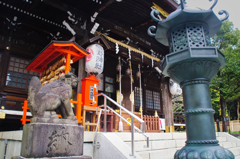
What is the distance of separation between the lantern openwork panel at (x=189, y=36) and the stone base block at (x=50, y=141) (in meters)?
2.18

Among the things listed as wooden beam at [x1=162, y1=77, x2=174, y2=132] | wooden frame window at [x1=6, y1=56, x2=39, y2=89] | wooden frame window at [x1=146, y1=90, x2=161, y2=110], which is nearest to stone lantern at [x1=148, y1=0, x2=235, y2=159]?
wooden frame window at [x1=6, y1=56, x2=39, y2=89]

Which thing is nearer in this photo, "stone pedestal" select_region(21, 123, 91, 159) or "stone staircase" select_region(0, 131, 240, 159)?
"stone pedestal" select_region(21, 123, 91, 159)

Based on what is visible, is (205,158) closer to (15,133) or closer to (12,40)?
(15,133)

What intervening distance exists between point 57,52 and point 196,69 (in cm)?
492

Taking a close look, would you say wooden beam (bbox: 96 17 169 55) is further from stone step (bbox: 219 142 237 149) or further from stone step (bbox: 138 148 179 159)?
stone step (bbox: 219 142 237 149)

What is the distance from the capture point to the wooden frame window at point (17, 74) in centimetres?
717

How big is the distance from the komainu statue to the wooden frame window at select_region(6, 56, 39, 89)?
475 centimetres

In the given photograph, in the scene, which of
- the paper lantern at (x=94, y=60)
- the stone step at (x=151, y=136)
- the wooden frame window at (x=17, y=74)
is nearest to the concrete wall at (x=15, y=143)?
the stone step at (x=151, y=136)

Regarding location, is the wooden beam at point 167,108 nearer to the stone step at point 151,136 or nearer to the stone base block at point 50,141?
the stone step at point 151,136

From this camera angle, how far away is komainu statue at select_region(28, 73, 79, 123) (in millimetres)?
2963

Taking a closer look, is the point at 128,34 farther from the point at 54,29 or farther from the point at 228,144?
the point at 228,144

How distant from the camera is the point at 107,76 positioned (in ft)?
34.4

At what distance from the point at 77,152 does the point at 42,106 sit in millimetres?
988

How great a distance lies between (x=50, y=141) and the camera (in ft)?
8.91
